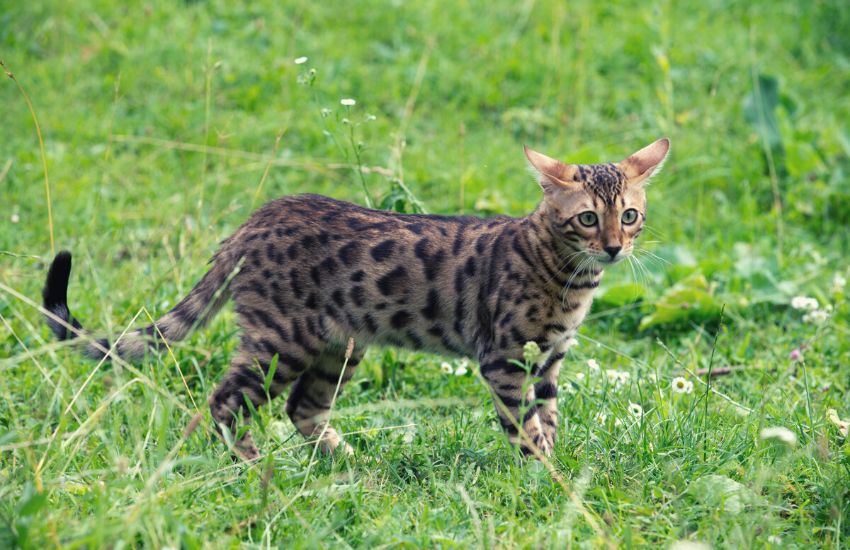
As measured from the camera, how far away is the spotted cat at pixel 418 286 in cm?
489

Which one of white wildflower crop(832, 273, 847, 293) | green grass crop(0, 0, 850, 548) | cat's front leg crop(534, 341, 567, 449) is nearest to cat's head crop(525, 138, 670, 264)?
cat's front leg crop(534, 341, 567, 449)

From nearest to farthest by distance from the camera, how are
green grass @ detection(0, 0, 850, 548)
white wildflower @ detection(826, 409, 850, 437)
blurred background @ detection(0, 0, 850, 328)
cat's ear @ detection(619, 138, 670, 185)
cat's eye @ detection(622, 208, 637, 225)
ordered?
1. green grass @ detection(0, 0, 850, 548)
2. white wildflower @ detection(826, 409, 850, 437)
3. cat's eye @ detection(622, 208, 637, 225)
4. cat's ear @ detection(619, 138, 670, 185)
5. blurred background @ detection(0, 0, 850, 328)

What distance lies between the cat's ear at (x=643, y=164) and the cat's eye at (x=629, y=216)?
0.14 m

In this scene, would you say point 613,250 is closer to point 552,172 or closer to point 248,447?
point 552,172

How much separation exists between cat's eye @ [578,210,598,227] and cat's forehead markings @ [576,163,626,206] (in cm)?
9

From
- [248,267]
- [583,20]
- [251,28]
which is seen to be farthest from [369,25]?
[248,267]

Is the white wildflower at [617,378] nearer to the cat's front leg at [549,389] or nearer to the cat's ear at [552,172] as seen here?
the cat's front leg at [549,389]

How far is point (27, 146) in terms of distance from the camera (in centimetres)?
812

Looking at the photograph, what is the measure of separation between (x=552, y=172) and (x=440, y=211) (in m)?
2.85

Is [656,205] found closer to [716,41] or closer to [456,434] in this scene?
[716,41]

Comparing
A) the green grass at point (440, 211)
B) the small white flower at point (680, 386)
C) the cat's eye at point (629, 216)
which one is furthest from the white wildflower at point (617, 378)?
the cat's eye at point (629, 216)

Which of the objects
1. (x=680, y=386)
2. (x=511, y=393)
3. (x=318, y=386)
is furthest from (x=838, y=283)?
(x=318, y=386)

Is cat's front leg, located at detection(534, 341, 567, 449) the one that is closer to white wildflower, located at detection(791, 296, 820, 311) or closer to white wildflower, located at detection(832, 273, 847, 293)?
white wildflower, located at detection(791, 296, 820, 311)

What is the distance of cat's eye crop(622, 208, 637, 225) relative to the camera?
4855 millimetres
